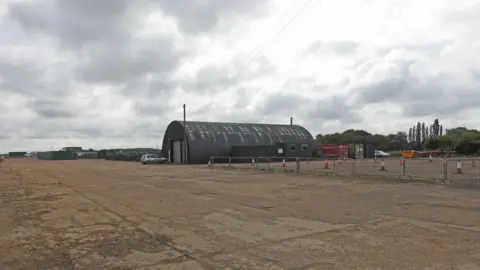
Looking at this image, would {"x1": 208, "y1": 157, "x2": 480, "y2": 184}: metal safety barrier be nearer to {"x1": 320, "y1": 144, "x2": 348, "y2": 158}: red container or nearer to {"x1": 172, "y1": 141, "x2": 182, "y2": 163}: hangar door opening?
{"x1": 172, "y1": 141, "x2": 182, "y2": 163}: hangar door opening

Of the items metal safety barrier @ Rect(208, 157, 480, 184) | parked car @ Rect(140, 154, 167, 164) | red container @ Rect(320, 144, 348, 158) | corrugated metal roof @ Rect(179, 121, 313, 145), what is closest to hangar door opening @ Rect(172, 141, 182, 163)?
parked car @ Rect(140, 154, 167, 164)

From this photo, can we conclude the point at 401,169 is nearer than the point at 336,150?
Yes

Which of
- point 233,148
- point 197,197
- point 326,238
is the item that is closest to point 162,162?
point 233,148

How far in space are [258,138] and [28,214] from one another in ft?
181

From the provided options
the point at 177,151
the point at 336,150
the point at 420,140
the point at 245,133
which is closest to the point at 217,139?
the point at 177,151

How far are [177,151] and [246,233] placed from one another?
52.8 m

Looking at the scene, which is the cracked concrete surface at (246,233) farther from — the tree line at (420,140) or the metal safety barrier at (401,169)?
the tree line at (420,140)

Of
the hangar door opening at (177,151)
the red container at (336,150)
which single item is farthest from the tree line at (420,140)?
the hangar door opening at (177,151)

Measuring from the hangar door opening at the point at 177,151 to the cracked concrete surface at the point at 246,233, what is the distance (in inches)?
1741

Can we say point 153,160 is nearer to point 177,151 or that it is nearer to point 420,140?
point 177,151

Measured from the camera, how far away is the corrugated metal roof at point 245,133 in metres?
59.0

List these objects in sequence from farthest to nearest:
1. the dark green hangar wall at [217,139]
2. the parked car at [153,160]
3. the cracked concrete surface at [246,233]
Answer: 1. the parked car at [153,160]
2. the dark green hangar wall at [217,139]
3. the cracked concrete surface at [246,233]

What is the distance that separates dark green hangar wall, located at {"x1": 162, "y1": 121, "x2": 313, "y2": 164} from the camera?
5634 centimetres

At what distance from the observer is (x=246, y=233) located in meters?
8.61
